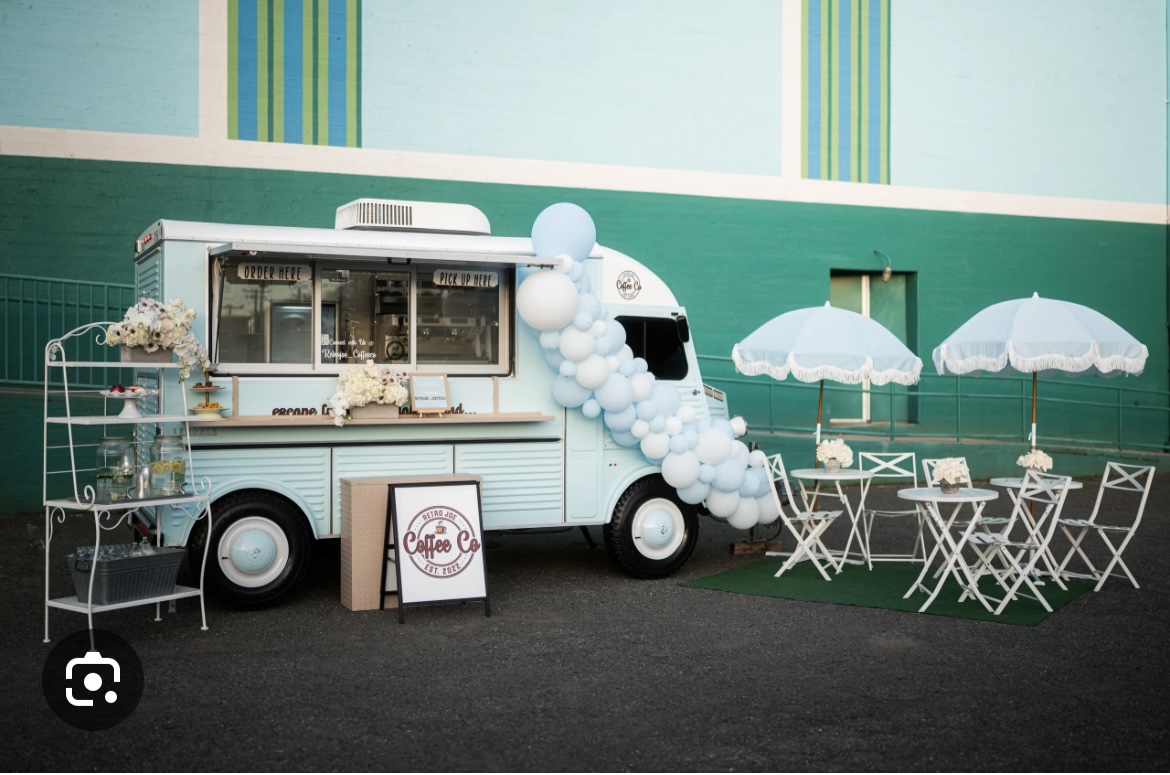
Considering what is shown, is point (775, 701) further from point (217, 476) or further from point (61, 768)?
point (217, 476)

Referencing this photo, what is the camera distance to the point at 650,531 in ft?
26.5

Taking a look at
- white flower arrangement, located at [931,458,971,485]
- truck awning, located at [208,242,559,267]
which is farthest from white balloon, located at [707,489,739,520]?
truck awning, located at [208,242,559,267]

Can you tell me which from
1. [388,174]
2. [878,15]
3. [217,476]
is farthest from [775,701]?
[878,15]

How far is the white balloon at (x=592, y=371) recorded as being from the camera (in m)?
7.59

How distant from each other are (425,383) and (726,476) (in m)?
2.30

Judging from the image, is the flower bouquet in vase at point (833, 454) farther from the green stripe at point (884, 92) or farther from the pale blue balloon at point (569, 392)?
the green stripe at point (884, 92)

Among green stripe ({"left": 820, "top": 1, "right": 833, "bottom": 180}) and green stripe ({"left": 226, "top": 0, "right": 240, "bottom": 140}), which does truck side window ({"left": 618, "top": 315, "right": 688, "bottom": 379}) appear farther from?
green stripe ({"left": 820, "top": 1, "right": 833, "bottom": 180})

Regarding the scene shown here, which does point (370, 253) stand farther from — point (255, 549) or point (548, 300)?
point (255, 549)

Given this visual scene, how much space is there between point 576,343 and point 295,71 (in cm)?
681

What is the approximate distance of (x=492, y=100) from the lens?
13.2 meters

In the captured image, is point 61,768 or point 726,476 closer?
point 61,768

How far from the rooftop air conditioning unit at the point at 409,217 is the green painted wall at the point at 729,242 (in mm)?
5025
